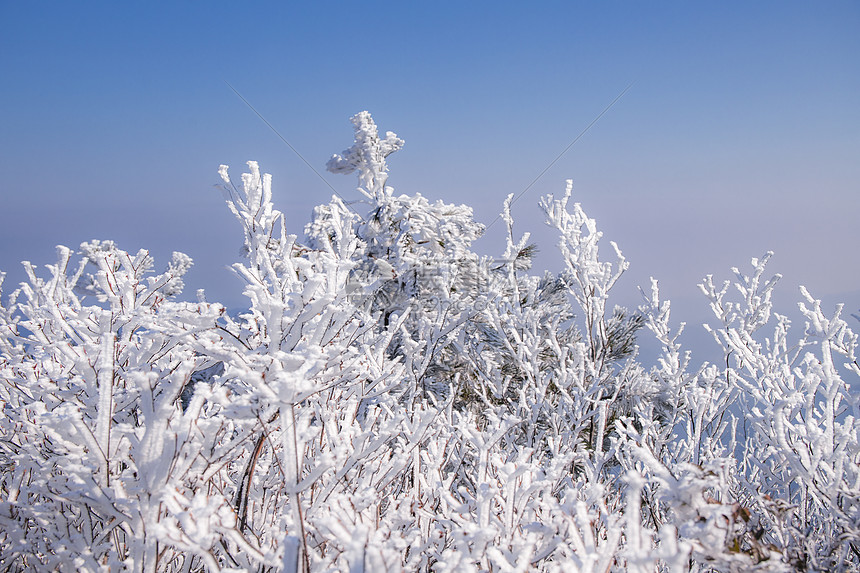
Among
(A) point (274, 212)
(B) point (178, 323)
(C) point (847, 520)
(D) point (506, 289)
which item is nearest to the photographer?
(B) point (178, 323)

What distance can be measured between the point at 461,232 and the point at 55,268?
690 centimetres

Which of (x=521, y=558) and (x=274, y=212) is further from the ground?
(x=274, y=212)

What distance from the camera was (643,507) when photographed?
18.1 feet

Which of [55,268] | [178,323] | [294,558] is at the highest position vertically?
[55,268]

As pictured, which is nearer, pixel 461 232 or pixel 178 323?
pixel 178 323

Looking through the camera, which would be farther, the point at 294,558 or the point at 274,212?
the point at 274,212


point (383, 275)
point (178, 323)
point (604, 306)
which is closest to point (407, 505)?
point (178, 323)

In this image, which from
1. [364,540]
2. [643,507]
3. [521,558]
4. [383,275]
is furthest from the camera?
[383,275]

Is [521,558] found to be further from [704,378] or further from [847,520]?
[704,378]

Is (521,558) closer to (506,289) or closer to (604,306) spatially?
(604,306)

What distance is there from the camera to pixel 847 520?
264 cm

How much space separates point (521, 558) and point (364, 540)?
0.62 metres

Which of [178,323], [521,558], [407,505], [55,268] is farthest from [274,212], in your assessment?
[55,268]

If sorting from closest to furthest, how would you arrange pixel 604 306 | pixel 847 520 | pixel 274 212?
pixel 847 520 < pixel 274 212 < pixel 604 306
